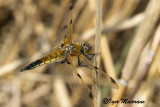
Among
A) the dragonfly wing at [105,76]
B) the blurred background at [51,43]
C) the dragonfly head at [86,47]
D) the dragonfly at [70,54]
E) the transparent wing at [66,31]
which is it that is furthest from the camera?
the blurred background at [51,43]

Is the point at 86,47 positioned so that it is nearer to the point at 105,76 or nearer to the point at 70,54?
the point at 70,54

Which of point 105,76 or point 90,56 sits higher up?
point 90,56

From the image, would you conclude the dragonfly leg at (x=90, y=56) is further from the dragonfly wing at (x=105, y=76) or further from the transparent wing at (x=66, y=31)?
the transparent wing at (x=66, y=31)

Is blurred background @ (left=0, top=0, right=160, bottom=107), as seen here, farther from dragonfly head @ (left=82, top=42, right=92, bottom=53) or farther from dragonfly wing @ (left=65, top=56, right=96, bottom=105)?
dragonfly wing @ (left=65, top=56, right=96, bottom=105)

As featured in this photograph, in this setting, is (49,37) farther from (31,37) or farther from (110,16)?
(110,16)

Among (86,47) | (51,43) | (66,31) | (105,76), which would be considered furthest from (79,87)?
(51,43)

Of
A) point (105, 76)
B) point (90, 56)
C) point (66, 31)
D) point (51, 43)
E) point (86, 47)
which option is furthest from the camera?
point (51, 43)

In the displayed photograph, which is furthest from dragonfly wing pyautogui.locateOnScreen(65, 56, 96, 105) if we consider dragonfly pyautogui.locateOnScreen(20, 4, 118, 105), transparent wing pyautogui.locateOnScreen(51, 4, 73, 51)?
transparent wing pyautogui.locateOnScreen(51, 4, 73, 51)

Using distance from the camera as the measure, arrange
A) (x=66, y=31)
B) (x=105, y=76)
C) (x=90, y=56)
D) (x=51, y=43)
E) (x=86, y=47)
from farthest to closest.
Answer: (x=51, y=43), (x=66, y=31), (x=86, y=47), (x=90, y=56), (x=105, y=76)

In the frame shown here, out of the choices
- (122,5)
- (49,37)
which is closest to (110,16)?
(122,5)

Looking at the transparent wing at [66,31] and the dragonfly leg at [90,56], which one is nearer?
the dragonfly leg at [90,56]

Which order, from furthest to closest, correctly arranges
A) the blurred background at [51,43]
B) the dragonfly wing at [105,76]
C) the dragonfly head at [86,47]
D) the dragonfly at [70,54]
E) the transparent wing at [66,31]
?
the blurred background at [51,43]
the transparent wing at [66,31]
the dragonfly head at [86,47]
the dragonfly at [70,54]
the dragonfly wing at [105,76]

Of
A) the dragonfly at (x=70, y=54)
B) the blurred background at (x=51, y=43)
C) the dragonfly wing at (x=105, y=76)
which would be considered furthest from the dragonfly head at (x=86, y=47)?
the blurred background at (x=51, y=43)
